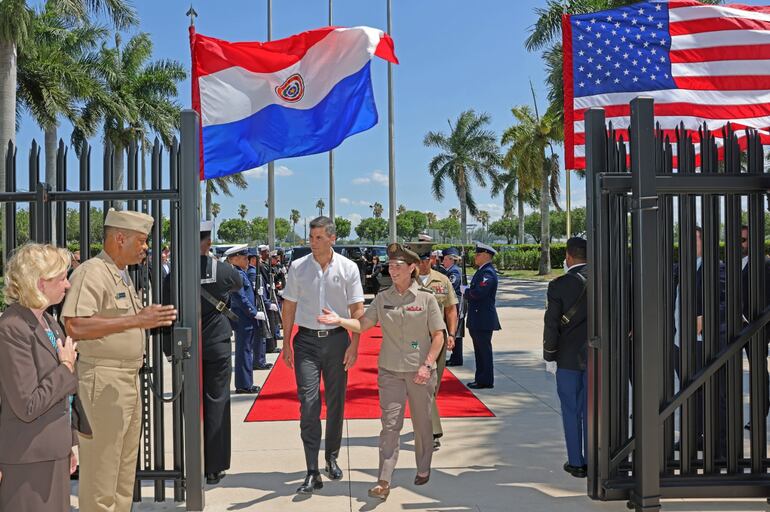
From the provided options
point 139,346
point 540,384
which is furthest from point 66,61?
point 139,346

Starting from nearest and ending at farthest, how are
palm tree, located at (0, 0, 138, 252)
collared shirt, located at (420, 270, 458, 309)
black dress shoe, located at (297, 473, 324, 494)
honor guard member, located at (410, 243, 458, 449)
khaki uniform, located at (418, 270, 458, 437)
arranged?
1. black dress shoe, located at (297, 473, 324, 494)
2. honor guard member, located at (410, 243, 458, 449)
3. khaki uniform, located at (418, 270, 458, 437)
4. collared shirt, located at (420, 270, 458, 309)
5. palm tree, located at (0, 0, 138, 252)

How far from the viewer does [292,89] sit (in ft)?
19.3

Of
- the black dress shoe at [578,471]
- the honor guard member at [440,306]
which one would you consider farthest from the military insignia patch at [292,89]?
the black dress shoe at [578,471]

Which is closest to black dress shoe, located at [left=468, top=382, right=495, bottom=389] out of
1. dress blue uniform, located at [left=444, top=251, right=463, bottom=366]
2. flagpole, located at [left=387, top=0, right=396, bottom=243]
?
dress blue uniform, located at [left=444, top=251, right=463, bottom=366]

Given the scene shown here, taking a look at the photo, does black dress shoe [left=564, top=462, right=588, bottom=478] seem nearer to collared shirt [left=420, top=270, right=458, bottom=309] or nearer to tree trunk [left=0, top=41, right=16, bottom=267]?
collared shirt [left=420, top=270, right=458, bottom=309]

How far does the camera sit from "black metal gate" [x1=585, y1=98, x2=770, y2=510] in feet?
15.0

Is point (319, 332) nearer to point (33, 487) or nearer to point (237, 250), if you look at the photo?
point (33, 487)

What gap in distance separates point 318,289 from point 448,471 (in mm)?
1840

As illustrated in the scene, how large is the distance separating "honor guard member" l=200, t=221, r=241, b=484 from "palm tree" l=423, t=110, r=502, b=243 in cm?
4673

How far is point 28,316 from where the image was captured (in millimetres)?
3072

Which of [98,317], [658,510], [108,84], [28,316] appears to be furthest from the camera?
[108,84]

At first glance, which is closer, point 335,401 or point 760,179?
point 760,179

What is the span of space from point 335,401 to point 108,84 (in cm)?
3651

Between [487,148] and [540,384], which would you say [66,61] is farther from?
[487,148]
